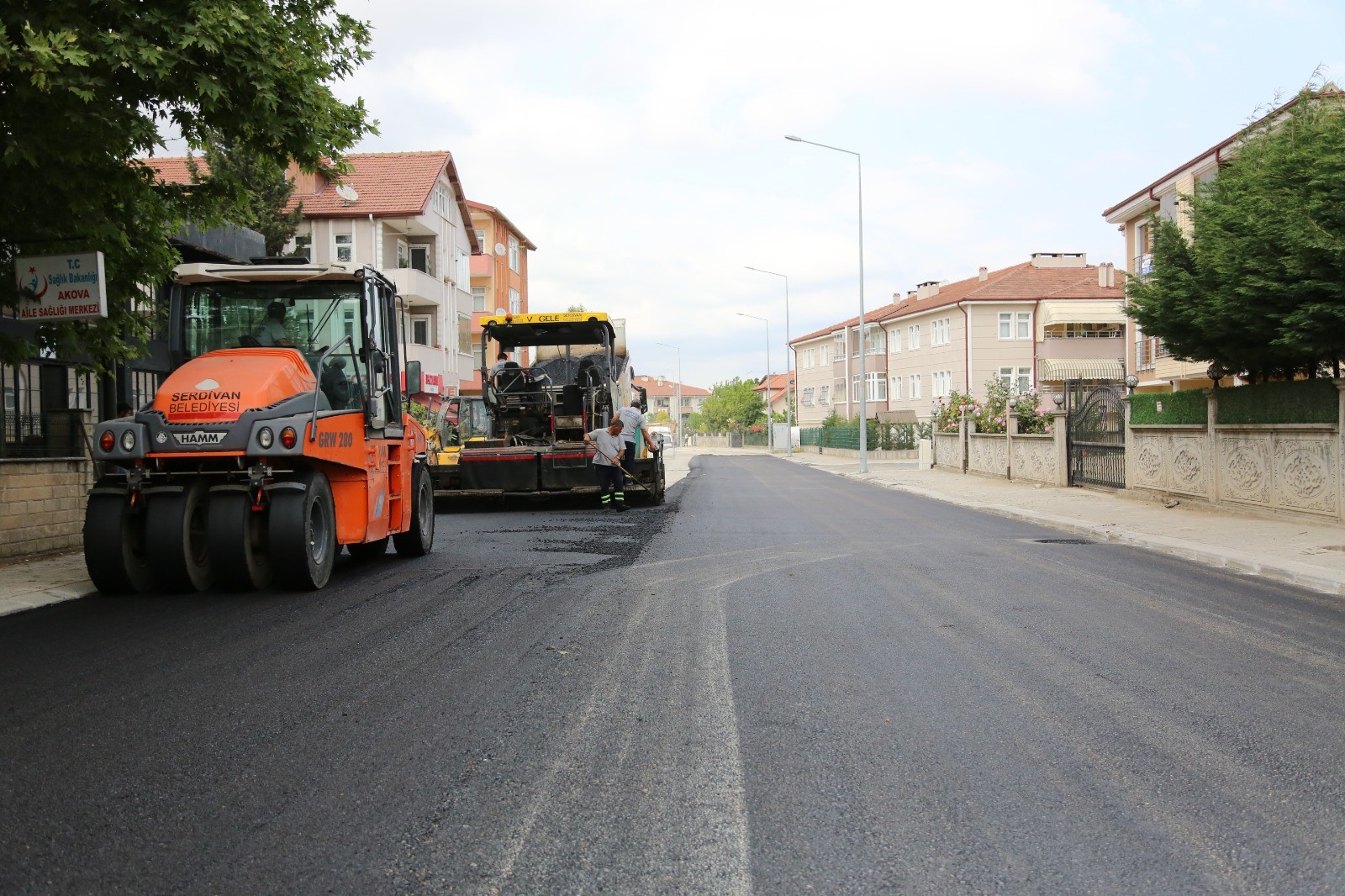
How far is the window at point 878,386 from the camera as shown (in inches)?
2771

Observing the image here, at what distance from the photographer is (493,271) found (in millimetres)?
60062

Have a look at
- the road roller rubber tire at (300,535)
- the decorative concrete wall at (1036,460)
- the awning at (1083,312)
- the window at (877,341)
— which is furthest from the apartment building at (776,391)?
the road roller rubber tire at (300,535)

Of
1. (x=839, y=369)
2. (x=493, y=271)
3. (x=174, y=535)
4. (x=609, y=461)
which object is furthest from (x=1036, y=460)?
(x=839, y=369)

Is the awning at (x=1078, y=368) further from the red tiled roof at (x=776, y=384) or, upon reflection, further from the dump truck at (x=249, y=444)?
the red tiled roof at (x=776, y=384)

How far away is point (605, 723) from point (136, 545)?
6.01 metres

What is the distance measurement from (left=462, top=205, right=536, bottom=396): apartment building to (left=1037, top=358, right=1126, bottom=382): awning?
2621cm

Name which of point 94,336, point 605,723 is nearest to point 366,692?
point 605,723

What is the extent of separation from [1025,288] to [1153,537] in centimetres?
4612

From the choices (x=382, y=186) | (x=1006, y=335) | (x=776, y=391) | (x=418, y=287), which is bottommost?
(x=1006, y=335)

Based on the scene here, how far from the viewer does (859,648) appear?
22.9ft

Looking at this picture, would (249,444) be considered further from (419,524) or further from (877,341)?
(877,341)

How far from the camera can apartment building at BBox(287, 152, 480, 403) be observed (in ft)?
138

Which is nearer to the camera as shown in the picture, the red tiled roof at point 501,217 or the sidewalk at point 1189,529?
the sidewalk at point 1189,529

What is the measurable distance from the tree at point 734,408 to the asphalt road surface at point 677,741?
10570cm
